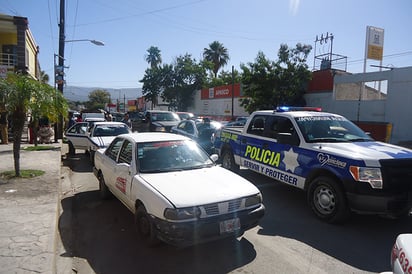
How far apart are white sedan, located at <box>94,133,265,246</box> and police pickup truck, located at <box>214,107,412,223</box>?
1521mm

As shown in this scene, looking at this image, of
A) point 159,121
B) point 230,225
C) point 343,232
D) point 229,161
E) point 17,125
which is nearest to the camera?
point 230,225

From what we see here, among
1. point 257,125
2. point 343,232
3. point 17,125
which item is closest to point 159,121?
point 17,125

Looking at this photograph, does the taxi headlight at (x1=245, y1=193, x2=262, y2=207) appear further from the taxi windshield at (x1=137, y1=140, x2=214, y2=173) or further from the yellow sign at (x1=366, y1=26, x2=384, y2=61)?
the yellow sign at (x1=366, y1=26, x2=384, y2=61)

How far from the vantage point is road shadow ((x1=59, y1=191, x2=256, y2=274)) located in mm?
3826

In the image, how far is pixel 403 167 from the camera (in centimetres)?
482

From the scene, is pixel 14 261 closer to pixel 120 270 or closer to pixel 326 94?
pixel 120 270

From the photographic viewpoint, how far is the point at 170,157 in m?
5.14

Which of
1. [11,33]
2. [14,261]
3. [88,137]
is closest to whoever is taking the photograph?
[14,261]

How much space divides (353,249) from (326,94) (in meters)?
21.3

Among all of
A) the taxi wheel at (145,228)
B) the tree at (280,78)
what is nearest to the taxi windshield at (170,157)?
the taxi wheel at (145,228)

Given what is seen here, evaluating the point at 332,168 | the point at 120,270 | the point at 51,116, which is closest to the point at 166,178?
the point at 120,270

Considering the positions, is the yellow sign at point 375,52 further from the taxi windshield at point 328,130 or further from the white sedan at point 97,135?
the taxi windshield at point 328,130

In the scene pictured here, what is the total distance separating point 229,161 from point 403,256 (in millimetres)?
6563

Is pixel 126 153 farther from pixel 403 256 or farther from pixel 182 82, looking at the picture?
pixel 182 82
